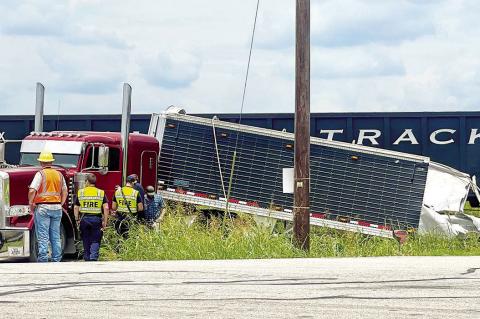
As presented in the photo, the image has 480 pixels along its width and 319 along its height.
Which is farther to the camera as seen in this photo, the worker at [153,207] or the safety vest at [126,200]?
the worker at [153,207]

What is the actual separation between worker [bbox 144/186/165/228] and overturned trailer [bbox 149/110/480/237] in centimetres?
146

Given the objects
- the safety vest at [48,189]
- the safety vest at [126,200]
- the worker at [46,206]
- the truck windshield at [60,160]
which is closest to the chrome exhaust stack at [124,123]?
the truck windshield at [60,160]

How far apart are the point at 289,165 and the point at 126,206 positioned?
4381 mm

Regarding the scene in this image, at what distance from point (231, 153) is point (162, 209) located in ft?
8.40

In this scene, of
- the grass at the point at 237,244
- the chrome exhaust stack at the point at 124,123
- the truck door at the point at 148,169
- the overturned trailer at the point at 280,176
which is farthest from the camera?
the overturned trailer at the point at 280,176

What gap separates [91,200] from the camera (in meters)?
17.5

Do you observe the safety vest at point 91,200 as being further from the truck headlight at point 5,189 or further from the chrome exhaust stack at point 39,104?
the chrome exhaust stack at point 39,104

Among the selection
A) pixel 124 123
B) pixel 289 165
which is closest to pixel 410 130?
pixel 289 165

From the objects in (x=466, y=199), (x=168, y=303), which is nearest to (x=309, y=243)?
(x=466, y=199)

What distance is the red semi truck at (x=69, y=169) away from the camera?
17.2m

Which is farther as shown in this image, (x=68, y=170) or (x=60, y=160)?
(x=60, y=160)

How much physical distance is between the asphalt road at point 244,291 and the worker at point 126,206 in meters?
4.70

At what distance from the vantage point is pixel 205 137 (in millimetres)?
21531

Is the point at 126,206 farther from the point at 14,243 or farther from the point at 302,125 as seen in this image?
the point at 302,125
